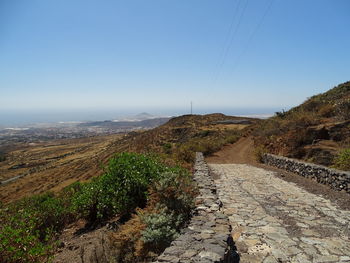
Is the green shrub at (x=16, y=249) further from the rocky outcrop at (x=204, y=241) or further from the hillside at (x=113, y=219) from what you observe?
the rocky outcrop at (x=204, y=241)

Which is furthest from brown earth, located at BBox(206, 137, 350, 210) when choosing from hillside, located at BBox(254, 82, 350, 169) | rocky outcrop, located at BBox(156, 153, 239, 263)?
rocky outcrop, located at BBox(156, 153, 239, 263)

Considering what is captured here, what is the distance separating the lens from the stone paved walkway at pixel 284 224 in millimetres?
4410

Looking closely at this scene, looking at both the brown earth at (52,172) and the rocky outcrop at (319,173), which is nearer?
the rocky outcrop at (319,173)

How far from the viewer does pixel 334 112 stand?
58.6 feet

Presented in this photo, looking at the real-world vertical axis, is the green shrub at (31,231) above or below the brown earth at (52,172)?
above

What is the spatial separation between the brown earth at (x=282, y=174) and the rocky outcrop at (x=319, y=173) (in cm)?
20

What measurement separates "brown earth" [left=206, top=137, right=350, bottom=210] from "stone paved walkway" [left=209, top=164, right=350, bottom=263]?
409 mm

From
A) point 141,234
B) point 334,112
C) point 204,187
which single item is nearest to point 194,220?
point 141,234

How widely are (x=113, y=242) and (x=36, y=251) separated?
1.49 metres

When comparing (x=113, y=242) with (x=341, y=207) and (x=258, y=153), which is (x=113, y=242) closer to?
(x=341, y=207)

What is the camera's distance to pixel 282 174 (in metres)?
11.8

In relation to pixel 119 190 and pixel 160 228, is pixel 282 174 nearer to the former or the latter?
pixel 119 190

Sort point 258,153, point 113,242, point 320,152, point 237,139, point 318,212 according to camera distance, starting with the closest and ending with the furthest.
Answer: point 113,242
point 318,212
point 320,152
point 258,153
point 237,139

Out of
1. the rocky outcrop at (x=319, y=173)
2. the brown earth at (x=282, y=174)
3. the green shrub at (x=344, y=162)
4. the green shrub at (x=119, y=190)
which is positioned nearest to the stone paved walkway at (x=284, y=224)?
the brown earth at (x=282, y=174)
